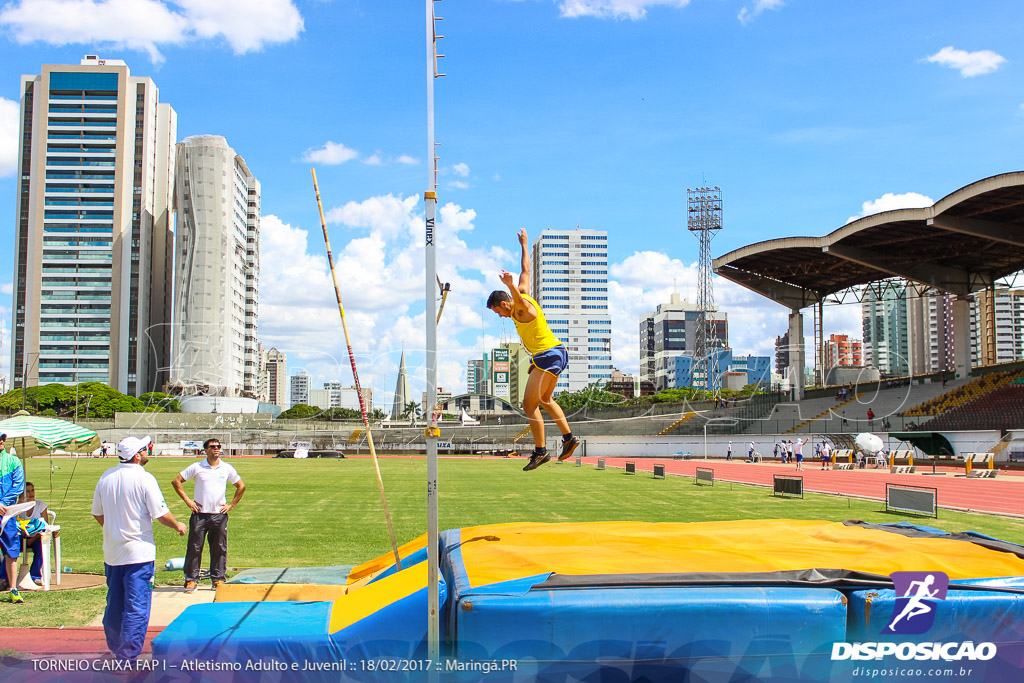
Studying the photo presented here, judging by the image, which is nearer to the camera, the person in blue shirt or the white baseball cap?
the white baseball cap

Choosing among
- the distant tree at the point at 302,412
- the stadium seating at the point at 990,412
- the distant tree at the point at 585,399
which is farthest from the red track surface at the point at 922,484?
the distant tree at the point at 302,412

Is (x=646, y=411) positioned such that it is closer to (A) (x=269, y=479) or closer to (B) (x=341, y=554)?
(A) (x=269, y=479)

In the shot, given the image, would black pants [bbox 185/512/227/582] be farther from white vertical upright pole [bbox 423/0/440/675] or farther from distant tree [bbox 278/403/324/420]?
distant tree [bbox 278/403/324/420]

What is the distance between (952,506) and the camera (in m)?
20.3

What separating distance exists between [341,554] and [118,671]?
6.13 m

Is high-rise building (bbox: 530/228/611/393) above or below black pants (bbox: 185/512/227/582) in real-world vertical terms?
above

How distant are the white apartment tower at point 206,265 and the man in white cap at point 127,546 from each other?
12565cm

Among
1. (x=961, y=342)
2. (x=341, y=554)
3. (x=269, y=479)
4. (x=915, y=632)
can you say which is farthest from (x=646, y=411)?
(x=915, y=632)

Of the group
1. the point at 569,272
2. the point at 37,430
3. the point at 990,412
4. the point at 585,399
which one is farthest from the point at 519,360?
the point at 585,399

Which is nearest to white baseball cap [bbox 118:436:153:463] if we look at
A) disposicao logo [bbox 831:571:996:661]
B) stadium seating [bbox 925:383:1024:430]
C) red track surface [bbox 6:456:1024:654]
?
red track surface [bbox 6:456:1024:654]

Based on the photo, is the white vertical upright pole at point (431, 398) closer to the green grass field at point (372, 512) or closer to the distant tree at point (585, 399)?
the green grass field at point (372, 512)

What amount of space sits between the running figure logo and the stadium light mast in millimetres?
3357

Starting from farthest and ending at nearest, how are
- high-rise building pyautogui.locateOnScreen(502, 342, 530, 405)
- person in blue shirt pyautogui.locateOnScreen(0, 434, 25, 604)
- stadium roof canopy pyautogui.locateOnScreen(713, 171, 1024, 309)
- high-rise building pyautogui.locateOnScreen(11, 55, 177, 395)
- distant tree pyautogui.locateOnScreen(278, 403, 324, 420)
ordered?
1. distant tree pyautogui.locateOnScreen(278, 403, 324, 420)
2. high-rise building pyautogui.locateOnScreen(11, 55, 177, 395)
3. stadium roof canopy pyautogui.locateOnScreen(713, 171, 1024, 309)
4. person in blue shirt pyautogui.locateOnScreen(0, 434, 25, 604)
5. high-rise building pyautogui.locateOnScreen(502, 342, 530, 405)

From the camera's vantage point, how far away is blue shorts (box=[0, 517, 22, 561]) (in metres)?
8.70
